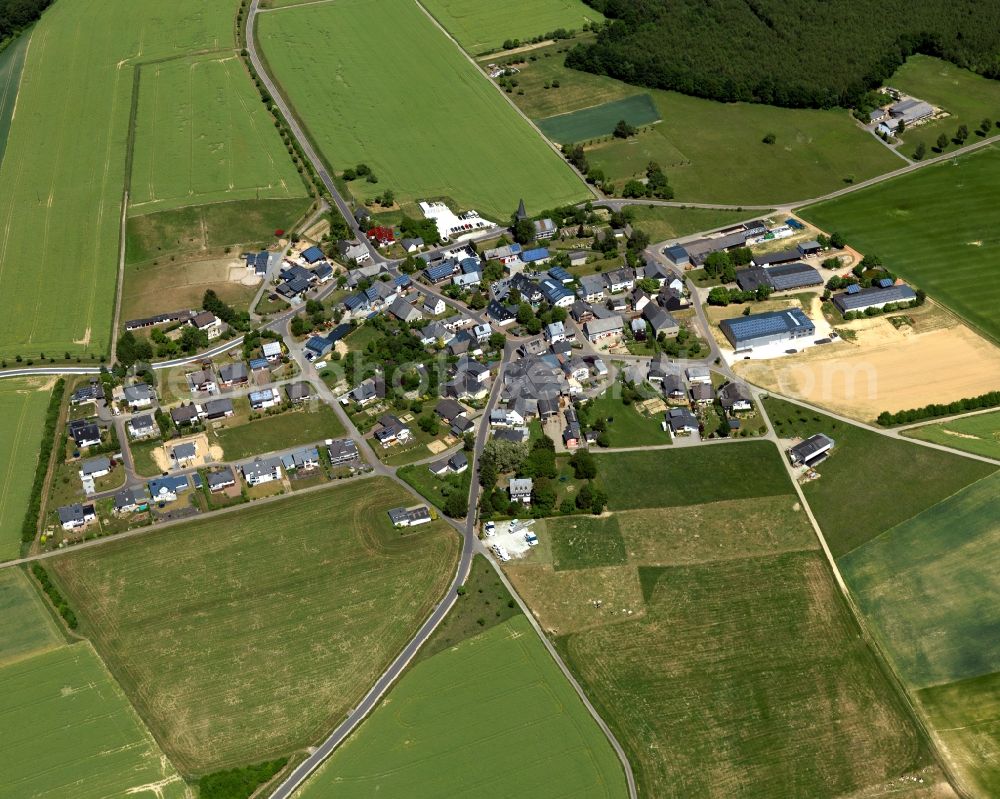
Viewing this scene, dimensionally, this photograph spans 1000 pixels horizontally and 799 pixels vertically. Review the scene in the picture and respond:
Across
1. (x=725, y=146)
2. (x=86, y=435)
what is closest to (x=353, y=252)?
(x=86, y=435)

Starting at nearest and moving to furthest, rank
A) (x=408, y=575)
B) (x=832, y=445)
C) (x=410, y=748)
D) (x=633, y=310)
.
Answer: (x=410, y=748) → (x=408, y=575) → (x=832, y=445) → (x=633, y=310)

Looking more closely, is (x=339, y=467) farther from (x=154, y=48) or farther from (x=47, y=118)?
(x=154, y=48)

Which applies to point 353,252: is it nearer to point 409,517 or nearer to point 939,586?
point 409,517

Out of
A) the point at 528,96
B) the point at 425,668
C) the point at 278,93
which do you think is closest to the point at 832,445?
the point at 425,668

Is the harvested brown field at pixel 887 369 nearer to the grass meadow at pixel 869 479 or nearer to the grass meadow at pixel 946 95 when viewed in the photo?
the grass meadow at pixel 869 479

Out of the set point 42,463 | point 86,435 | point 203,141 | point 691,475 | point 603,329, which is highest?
point 203,141

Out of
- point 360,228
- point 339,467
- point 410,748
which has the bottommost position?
point 410,748

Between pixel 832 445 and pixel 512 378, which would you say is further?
pixel 512 378
